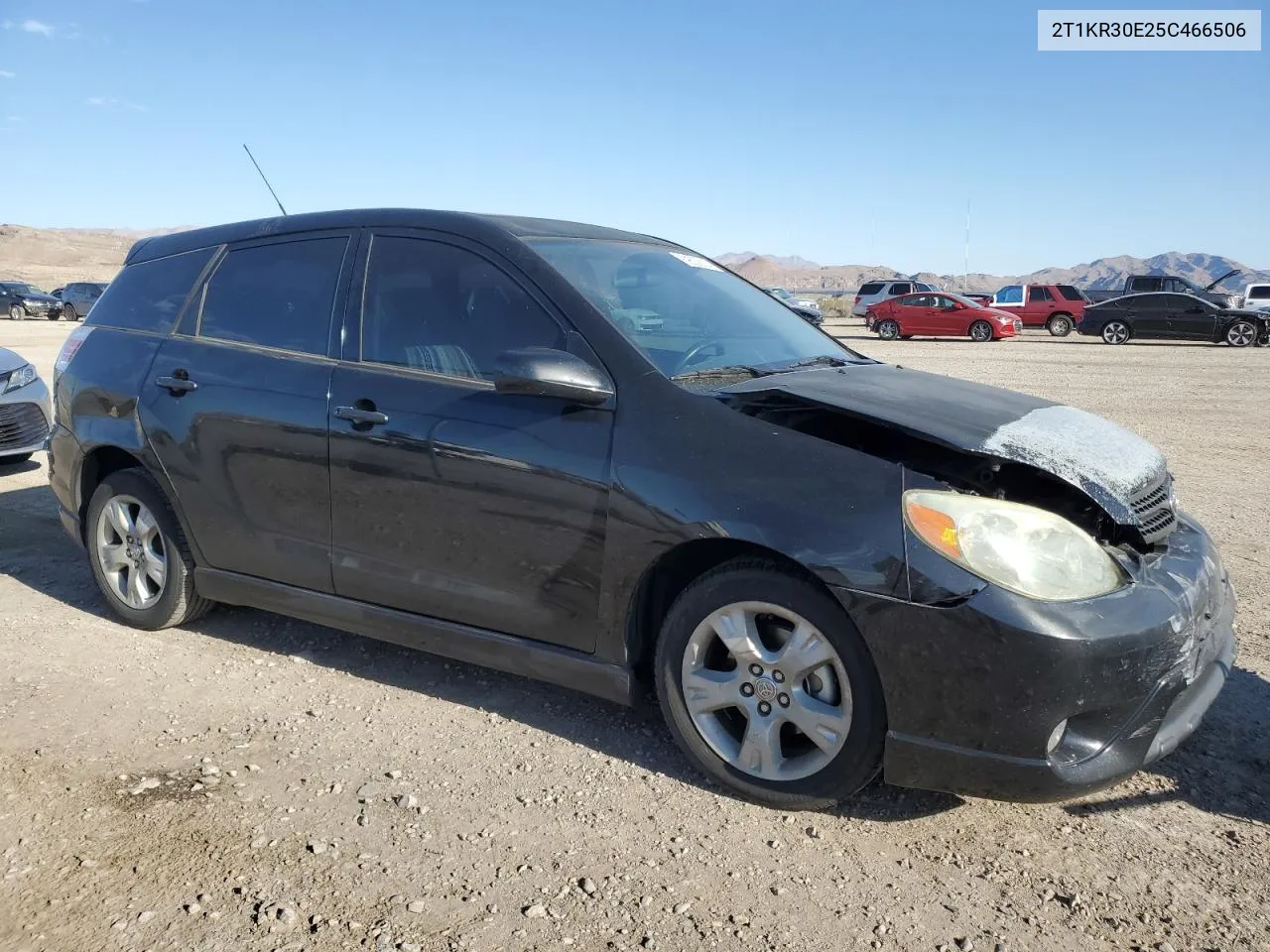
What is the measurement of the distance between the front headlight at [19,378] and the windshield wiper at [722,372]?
6885 millimetres

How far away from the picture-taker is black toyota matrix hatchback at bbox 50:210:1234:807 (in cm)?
286

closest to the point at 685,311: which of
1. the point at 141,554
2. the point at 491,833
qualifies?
the point at 491,833

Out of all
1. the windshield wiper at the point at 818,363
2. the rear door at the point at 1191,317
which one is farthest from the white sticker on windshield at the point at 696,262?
the rear door at the point at 1191,317

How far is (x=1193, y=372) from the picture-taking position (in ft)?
62.2

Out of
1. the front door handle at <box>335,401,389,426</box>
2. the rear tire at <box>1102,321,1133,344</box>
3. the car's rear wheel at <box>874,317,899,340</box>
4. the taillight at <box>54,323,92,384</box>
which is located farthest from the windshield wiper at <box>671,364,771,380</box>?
the car's rear wheel at <box>874,317,899,340</box>

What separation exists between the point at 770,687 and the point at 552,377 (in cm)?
118

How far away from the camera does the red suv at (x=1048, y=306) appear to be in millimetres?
33906

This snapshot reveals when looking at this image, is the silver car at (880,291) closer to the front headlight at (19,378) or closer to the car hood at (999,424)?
the front headlight at (19,378)

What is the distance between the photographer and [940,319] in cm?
3177

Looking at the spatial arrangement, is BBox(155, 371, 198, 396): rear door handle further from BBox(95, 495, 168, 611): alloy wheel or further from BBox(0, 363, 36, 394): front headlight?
BBox(0, 363, 36, 394): front headlight

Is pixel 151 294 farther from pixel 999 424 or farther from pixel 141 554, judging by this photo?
pixel 999 424

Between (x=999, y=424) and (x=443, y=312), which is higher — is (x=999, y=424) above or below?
below

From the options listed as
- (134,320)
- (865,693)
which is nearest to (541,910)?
(865,693)

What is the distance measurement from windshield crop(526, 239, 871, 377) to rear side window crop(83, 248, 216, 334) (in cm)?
185
